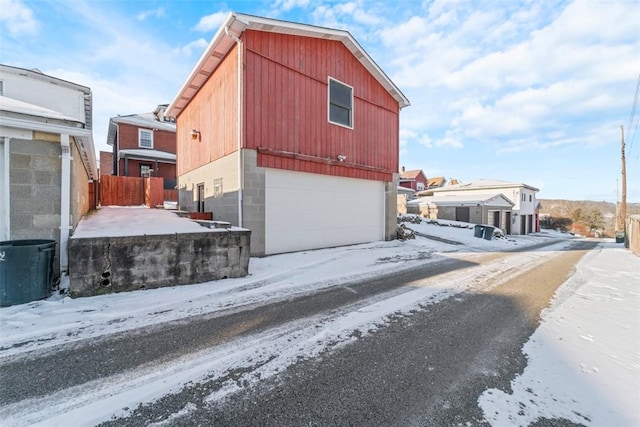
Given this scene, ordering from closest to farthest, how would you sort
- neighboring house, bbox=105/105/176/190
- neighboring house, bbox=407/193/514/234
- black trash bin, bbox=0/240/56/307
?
black trash bin, bbox=0/240/56/307 → neighboring house, bbox=105/105/176/190 → neighboring house, bbox=407/193/514/234

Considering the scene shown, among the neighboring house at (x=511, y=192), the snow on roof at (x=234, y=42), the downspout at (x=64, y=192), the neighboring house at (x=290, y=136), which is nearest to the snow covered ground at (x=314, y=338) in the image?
the downspout at (x=64, y=192)

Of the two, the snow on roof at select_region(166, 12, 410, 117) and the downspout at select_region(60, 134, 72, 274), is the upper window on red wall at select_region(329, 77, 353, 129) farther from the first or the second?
the downspout at select_region(60, 134, 72, 274)

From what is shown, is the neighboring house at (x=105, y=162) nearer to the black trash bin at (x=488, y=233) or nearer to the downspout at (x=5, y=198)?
the downspout at (x=5, y=198)

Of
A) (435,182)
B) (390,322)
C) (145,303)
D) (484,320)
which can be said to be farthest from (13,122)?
(435,182)

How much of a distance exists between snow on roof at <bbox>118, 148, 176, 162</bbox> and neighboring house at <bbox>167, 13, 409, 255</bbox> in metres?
7.74

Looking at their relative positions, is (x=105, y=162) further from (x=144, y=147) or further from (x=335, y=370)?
(x=335, y=370)

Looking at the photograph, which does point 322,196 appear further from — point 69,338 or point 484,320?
point 69,338

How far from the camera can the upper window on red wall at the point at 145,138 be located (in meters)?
19.8

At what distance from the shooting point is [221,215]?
29.9 feet

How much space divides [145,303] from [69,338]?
3.66 ft

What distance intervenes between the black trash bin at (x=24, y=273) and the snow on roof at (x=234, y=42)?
6.87 meters

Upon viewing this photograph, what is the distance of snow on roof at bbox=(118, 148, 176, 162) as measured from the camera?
18109 millimetres

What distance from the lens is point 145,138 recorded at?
2003cm

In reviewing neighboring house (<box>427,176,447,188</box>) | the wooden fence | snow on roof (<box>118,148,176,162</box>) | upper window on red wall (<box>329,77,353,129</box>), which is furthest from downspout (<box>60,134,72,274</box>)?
neighboring house (<box>427,176,447,188</box>)
